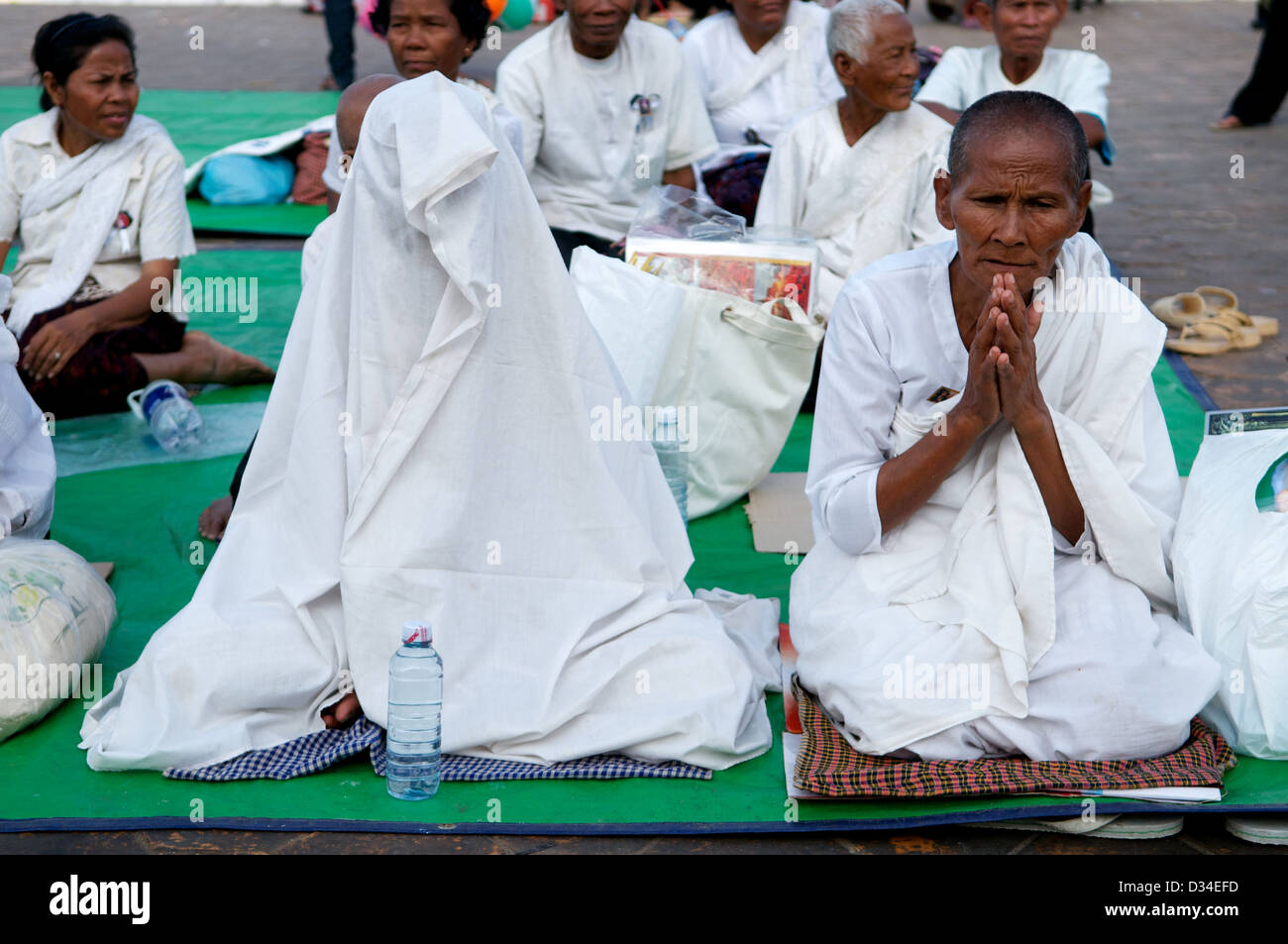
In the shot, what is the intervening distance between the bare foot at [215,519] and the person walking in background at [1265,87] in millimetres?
8206

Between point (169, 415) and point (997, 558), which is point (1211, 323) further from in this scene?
point (169, 415)

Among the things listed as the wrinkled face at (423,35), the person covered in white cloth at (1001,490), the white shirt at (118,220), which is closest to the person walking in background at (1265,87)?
the wrinkled face at (423,35)

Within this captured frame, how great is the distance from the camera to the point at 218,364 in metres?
5.26

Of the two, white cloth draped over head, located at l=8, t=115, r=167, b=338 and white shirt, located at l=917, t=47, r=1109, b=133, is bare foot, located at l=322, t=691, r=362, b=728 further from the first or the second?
white shirt, located at l=917, t=47, r=1109, b=133

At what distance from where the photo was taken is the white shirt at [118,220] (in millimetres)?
4957

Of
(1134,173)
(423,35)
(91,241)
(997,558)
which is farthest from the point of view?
(1134,173)

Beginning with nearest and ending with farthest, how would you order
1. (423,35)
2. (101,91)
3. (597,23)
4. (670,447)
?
(670,447) → (423,35) → (101,91) → (597,23)

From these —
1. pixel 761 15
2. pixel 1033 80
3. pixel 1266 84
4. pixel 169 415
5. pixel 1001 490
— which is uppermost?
pixel 761 15

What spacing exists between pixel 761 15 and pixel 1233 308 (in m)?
2.31

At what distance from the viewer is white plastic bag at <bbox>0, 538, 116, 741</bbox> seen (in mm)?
3018

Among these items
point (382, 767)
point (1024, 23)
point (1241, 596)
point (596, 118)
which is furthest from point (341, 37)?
point (1241, 596)

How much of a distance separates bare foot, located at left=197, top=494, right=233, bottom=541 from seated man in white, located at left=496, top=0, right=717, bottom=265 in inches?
73.6

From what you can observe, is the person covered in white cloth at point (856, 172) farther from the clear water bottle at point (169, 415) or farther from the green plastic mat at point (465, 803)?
the green plastic mat at point (465, 803)

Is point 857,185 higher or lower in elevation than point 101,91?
lower
